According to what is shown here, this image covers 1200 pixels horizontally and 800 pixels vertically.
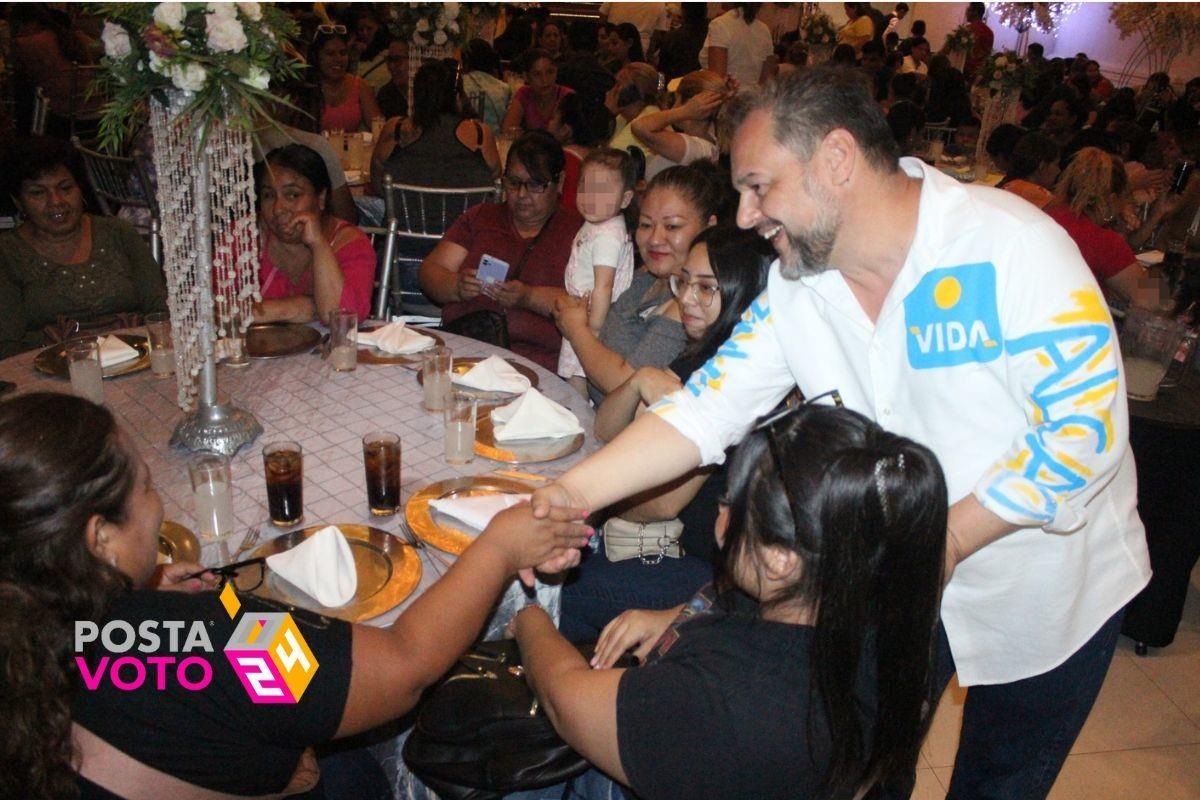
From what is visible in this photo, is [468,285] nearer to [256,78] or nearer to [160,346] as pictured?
[160,346]

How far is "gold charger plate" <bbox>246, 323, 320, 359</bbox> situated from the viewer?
2662mm

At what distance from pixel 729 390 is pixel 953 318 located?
0.49m

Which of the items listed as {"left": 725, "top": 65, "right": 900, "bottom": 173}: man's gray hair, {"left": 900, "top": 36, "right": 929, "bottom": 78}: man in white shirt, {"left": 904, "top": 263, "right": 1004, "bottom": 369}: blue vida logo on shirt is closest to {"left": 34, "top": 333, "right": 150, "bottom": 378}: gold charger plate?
{"left": 725, "top": 65, "right": 900, "bottom": 173}: man's gray hair

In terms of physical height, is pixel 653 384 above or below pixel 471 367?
above

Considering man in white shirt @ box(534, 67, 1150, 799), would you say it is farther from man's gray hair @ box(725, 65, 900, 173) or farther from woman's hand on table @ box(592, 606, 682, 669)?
woman's hand on table @ box(592, 606, 682, 669)

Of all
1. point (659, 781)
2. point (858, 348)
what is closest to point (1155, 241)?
point (858, 348)

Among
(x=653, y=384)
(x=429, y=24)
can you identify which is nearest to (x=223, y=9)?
(x=653, y=384)

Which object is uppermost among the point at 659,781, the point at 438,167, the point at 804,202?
the point at 804,202

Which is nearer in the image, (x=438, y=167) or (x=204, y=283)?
(x=204, y=283)

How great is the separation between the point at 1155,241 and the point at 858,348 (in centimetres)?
525

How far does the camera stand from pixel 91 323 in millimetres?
2816

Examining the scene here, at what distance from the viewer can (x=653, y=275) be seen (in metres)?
2.99

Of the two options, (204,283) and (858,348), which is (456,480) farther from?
(858,348)

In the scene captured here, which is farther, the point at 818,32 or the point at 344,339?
the point at 818,32
